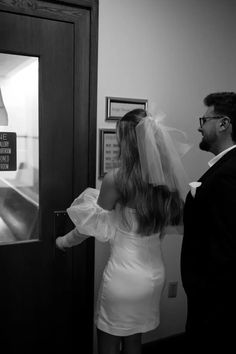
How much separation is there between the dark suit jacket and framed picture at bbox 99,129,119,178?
57cm

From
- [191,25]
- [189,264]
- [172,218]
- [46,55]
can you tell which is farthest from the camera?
[191,25]

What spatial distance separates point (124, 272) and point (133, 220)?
0.23 meters

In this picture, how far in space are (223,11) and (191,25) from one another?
0.85ft

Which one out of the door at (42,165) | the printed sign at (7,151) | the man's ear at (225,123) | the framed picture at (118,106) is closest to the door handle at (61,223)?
the door at (42,165)

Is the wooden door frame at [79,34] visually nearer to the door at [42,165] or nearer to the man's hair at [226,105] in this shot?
the door at [42,165]

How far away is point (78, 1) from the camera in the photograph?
1.78m

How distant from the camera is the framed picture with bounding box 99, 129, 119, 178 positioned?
6.30 feet

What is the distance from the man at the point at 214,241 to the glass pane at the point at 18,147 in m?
0.80

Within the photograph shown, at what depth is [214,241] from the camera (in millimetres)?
1377

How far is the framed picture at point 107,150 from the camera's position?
6.30ft

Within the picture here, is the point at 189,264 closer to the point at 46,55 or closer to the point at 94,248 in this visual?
the point at 94,248

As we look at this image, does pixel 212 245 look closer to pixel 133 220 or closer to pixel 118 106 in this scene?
pixel 133 220

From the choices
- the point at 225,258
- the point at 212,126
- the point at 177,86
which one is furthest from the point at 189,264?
the point at 177,86

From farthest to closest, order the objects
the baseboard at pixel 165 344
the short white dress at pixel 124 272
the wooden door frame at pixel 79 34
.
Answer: the baseboard at pixel 165 344
the wooden door frame at pixel 79 34
the short white dress at pixel 124 272
